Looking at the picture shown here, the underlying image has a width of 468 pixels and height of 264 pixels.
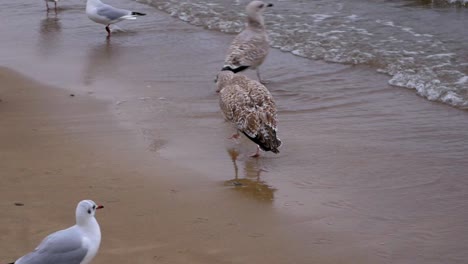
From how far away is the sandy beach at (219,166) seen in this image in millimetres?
4957

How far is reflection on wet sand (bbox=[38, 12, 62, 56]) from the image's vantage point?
34.3 feet

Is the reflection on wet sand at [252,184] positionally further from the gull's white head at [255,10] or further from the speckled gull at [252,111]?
the gull's white head at [255,10]

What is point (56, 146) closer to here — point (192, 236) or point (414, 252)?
point (192, 236)

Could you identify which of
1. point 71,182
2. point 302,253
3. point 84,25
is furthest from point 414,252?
point 84,25

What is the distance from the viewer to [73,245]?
424cm

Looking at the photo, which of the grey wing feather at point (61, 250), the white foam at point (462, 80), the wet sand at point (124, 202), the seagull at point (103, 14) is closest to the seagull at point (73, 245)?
the grey wing feather at point (61, 250)

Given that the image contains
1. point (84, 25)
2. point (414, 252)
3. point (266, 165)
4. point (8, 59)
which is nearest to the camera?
point (414, 252)

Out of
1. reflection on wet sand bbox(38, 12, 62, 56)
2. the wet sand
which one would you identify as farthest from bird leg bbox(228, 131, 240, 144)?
reflection on wet sand bbox(38, 12, 62, 56)

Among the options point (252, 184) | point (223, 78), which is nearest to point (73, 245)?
point (252, 184)

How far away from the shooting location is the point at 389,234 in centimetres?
508

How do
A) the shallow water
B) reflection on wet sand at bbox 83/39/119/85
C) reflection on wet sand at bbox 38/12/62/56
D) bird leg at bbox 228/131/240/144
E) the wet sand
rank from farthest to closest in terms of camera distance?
reflection on wet sand at bbox 38/12/62/56 < reflection on wet sand at bbox 83/39/119/85 < the shallow water < bird leg at bbox 228/131/240/144 < the wet sand

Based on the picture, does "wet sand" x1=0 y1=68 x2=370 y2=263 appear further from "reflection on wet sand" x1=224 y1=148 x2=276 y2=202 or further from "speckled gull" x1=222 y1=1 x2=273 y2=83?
"speckled gull" x1=222 y1=1 x2=273 y2=83

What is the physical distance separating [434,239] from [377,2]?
851 centimetres

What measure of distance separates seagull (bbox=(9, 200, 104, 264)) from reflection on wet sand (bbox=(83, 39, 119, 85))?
4648mm
